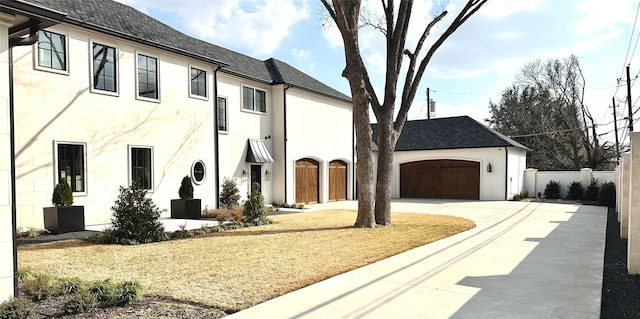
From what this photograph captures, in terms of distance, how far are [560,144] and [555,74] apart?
6.10 m

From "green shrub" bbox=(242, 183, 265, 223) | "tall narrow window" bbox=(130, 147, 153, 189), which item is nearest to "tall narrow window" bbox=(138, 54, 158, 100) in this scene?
"tall narrow window" bbox=(130, 147, 153, 189)

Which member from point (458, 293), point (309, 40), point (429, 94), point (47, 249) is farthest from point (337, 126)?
point (429, 94)

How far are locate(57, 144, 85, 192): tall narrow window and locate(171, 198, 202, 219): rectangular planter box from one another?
2.99 m

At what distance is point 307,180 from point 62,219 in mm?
12251

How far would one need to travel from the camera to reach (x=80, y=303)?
4547 millimetres

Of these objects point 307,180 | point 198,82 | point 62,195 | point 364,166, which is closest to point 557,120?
point 307,180

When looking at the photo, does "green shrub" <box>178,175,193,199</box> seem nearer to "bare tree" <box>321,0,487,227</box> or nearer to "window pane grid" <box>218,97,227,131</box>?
"window pane grid" <box>218,97,227,131</box>

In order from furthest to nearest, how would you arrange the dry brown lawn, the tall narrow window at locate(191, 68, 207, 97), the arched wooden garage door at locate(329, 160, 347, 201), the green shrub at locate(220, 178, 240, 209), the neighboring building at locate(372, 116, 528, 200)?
the neighboring building at locate(372, 116, 528, 200), the arched wooden garage door at locate(329, 160, 347, 201), the green shrub at locate(220, 178, 240, 209), the tall narrow window at locate(191, 68, 207, 97), the dry brown lawn

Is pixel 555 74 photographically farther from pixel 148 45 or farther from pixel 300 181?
pixel 148 45

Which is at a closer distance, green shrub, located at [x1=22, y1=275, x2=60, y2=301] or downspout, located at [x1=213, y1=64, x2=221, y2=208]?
green shrub, located at [x1=22, y1=275, x2=60, y2=301]

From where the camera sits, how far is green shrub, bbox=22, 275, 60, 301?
4953mm

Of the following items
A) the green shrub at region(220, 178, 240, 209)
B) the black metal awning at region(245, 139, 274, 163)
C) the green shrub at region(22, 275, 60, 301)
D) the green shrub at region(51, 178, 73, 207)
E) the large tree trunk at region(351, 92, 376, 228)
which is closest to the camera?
the green shrub at region(22, 275, 60, 301)

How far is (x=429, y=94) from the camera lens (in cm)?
4100

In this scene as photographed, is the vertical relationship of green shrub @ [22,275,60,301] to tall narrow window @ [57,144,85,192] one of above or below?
below
